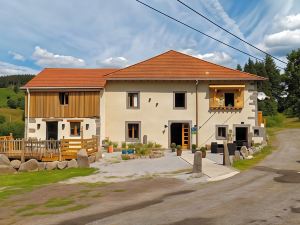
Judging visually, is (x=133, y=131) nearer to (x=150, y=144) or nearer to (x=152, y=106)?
→ (x=150, y=144)

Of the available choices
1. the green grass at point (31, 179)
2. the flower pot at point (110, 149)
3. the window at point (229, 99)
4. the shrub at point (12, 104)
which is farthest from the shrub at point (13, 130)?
the shrub at point (12, 104)

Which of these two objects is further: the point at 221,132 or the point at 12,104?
the point at 12,104

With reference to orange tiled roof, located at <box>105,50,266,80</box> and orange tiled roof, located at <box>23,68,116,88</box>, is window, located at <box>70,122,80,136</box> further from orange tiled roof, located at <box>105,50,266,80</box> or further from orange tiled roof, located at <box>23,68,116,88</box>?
orange tiled roof, located at <box>105,50,266,80</box>

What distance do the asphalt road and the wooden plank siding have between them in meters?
18.2

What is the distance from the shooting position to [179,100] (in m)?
33.6

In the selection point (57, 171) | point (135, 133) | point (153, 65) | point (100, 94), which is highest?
point (153, 65)

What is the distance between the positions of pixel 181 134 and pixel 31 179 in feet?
54.4

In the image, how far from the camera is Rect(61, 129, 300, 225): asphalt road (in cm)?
1008

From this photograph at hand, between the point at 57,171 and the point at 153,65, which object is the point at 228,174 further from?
the point at 153,65

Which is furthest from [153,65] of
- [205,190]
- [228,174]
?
[205,190]

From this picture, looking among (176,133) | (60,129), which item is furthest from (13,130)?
(176,133)

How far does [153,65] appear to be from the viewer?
3422 cm

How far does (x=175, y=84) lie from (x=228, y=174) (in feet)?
52.8

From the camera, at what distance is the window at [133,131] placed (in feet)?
109
